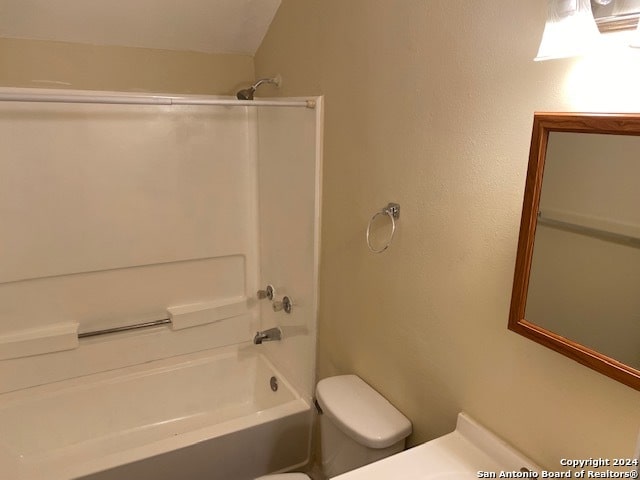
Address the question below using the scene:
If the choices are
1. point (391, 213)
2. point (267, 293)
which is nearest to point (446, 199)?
point (391, 213)

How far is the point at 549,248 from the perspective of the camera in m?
1.11

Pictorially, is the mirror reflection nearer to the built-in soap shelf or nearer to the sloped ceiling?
the sloped ceiling

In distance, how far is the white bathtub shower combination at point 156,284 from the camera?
2107 millimetres

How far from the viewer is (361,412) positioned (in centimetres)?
168

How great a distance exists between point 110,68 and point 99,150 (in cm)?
37

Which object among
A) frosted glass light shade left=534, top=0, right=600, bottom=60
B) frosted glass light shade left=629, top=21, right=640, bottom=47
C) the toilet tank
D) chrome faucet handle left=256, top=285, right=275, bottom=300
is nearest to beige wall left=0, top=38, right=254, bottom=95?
chrome faucet handle left=256, top=285, right=275, bottom=300

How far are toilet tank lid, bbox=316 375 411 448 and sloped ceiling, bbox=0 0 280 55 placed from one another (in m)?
1.60

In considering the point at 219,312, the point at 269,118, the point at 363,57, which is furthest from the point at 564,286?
the point at 219,312

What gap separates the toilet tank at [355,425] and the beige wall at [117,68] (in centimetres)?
154

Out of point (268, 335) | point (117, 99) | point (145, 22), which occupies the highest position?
point (145, 22)

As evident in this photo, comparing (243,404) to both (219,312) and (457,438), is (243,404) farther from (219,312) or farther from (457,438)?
(457,438)

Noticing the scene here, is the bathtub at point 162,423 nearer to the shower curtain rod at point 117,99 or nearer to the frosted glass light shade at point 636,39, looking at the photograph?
the shower curtain rod at point 117,99

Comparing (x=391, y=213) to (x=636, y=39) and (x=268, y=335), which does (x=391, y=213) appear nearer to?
(x=636, y=39)

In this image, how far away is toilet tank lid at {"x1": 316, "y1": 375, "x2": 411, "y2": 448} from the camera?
5.16 feet
